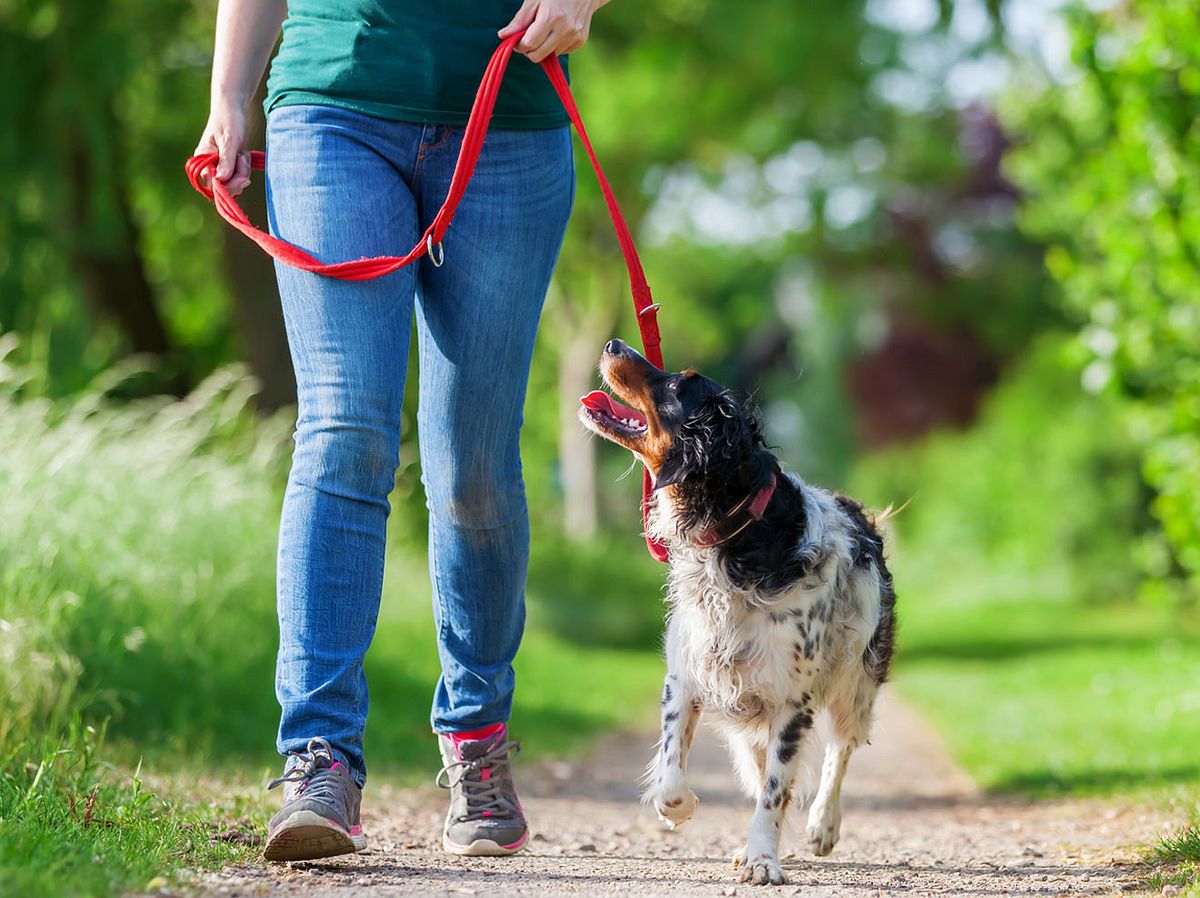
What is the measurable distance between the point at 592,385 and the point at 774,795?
20671 mm

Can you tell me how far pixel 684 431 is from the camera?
12.8ft

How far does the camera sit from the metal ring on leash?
3.41 m

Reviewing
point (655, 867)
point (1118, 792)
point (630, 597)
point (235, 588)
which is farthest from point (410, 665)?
point (630, 597)

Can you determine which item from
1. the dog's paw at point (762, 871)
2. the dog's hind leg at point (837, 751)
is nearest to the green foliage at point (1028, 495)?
the dog's hind leg at point (837, 751)

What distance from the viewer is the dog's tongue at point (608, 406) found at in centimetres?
396

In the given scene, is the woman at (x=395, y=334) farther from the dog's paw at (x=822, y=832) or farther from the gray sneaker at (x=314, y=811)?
the dog's paw at (x=822, y=832)

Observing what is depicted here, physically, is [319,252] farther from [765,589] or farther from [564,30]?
[765,589]

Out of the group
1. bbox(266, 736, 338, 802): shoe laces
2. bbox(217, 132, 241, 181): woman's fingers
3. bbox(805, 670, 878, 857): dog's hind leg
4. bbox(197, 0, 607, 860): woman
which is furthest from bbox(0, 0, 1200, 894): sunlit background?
bbox(217, 132, 241, 181): woman's fingers

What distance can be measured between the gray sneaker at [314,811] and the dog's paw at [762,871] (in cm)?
97

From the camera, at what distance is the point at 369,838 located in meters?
4.07

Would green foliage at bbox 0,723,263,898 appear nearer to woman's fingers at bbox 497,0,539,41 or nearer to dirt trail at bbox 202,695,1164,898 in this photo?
dirt trail at bbox 202,695,1164,898

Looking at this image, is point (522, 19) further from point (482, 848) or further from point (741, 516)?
point (482, 848)

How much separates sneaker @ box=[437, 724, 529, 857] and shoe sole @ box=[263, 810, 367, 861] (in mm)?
519

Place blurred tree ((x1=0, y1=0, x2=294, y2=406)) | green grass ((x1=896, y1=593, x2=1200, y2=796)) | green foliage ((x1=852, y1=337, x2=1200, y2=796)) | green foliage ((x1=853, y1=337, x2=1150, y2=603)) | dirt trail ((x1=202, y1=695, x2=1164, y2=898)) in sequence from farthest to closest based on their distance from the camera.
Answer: green foliage ((x1=853, y1=337, x2=1150, y2=603)) < blurred tree ((x1=0, y1=0, x2=294, y2=406)) < green foliage ((x1=852, y1=337, x2=1200, y2=796)) < green grass ((x1=896, y1=593, x2=1200, y2=796)) < dirt trail ((x1=202, y1=695, x2=1164, y2=898))
